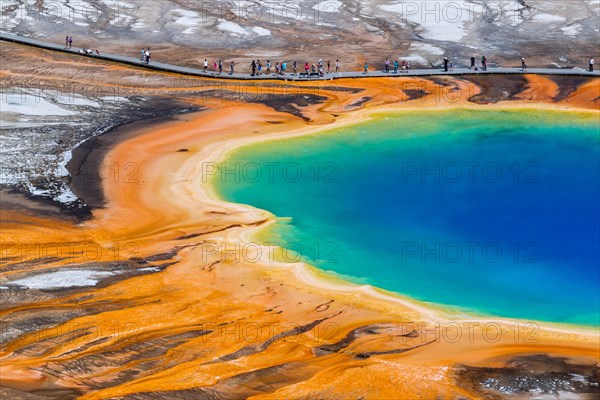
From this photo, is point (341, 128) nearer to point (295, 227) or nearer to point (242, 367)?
point (295, 227)

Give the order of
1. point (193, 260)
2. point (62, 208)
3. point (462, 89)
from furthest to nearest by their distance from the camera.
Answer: point (462, 89)
point (62, 208)
point (193, 260)

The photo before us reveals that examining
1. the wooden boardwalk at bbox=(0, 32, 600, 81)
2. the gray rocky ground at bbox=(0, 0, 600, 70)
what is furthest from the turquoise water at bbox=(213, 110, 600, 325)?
the gray rocky ground at bbox=(0, 0, 600, 70)

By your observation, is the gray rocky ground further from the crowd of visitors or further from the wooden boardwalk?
the wooden boardwalk

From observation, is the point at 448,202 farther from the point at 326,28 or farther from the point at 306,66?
the point at 326,28

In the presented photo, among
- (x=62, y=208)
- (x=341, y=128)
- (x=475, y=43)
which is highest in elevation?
(x=475, y=43)

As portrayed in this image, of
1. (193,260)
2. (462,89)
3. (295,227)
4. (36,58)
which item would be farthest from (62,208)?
(462,89)

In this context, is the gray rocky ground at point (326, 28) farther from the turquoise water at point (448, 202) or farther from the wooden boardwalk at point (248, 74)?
the turquoise water at point (448, 202)

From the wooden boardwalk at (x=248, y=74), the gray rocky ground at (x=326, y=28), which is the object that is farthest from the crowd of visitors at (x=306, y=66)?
the gray rocky ground at (x=326, y=28)

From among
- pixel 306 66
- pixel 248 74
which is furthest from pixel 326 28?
pixel 248 74
